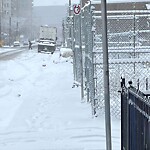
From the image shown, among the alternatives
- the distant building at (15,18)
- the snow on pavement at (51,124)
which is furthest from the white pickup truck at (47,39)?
the distant building at (15,18)

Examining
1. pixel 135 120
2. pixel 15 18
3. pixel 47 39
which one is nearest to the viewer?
pixel 135 120

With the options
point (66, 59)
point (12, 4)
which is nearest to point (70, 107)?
point (66, 59)

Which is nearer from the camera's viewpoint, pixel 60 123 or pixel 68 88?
pixel 60 123

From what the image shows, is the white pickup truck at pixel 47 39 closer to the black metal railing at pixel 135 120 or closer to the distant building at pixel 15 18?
the black metal railing at pixel 135 120

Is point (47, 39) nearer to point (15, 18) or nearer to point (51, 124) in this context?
point (51, 124)

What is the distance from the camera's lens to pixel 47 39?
5788cm

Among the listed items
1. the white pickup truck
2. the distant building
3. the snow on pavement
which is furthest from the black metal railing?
the distant building

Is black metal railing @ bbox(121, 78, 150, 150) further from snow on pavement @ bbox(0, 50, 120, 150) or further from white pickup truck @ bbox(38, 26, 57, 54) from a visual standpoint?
white pickup truck @ bbox(38, 26, 57, 54)

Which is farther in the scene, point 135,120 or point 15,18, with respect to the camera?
point 15,18

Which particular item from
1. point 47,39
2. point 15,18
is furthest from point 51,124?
point 15,18

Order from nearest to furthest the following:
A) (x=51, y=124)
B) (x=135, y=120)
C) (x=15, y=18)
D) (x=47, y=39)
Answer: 1. (x=135, y=120)
2. (x=51, y=124)
3. (x=47, y=39)
4. (x=15, y=18)

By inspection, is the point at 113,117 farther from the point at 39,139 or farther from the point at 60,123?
the point at 39,139

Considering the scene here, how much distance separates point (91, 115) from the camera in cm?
1027

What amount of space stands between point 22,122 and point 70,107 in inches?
78.3
